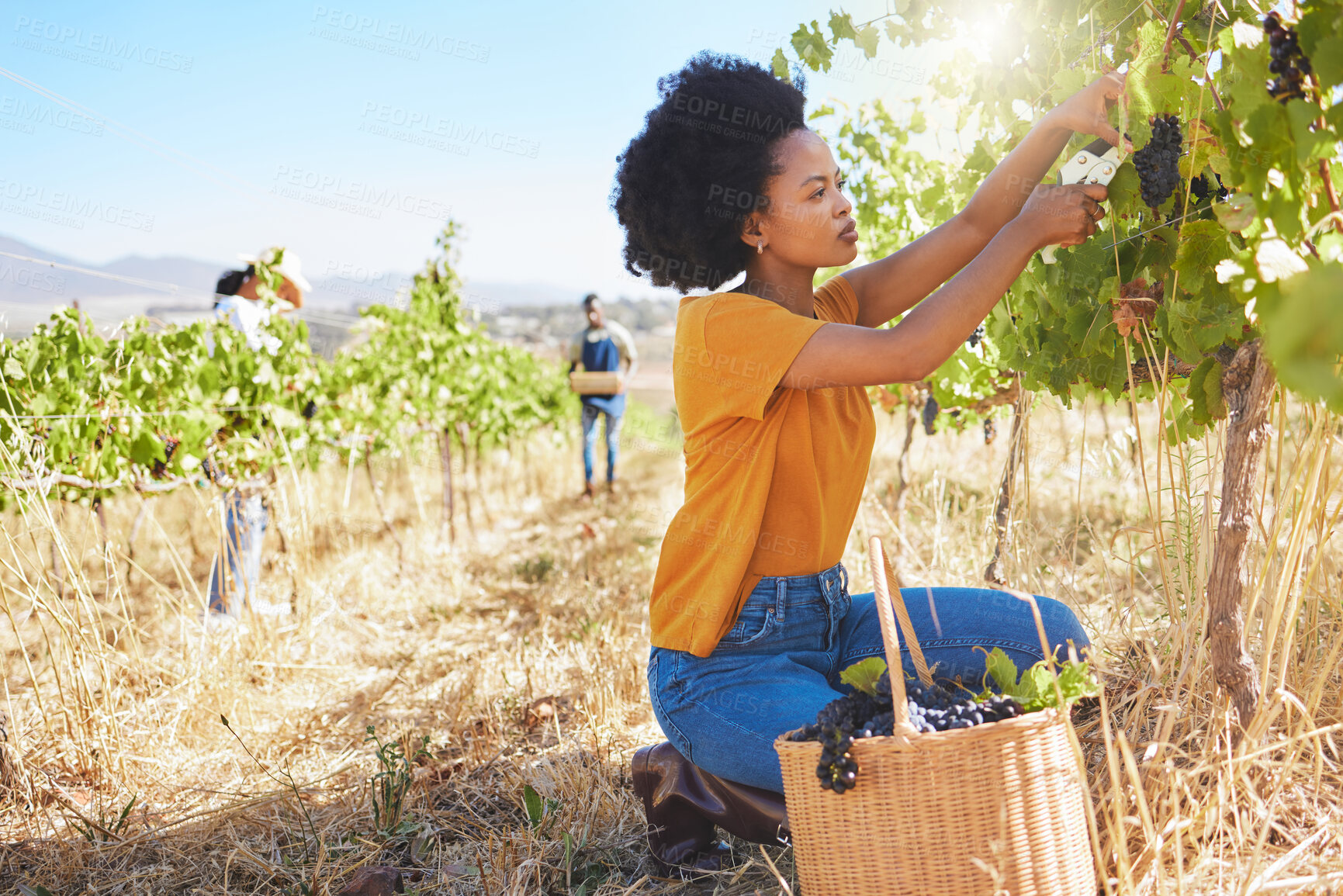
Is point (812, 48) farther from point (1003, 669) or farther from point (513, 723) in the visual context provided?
point (513, 723)

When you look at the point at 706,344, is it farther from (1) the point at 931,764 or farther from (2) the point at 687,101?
(1) the point at 931,764

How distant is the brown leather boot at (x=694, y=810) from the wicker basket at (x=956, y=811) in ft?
1.30

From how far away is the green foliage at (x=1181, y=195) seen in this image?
2.88 ft

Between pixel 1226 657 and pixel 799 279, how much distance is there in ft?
3.11

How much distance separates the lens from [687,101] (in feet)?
5.63

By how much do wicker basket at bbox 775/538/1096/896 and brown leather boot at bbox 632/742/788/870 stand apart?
1.30 ft

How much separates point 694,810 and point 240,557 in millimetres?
2391

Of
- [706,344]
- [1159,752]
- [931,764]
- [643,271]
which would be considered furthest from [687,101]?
[1159,752]

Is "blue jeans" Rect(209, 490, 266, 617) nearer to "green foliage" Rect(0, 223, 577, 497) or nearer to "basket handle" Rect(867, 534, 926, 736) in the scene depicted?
"green foliage" Rect(0, 223, 577, 497)

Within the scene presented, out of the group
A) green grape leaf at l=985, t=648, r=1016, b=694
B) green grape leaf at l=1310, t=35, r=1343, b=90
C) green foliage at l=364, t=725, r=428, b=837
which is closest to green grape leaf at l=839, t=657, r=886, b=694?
green grape leaf at l=985, t=648, r=1016, b=694

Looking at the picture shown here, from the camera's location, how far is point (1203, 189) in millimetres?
1346

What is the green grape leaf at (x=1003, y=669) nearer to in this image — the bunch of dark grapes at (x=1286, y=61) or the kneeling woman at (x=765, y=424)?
the kneeling woman at (x=765, y=424)

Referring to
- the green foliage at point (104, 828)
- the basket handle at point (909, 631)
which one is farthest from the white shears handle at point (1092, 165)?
the green foliage at point (104, 828)

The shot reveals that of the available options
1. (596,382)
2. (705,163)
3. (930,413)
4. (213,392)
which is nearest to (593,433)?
(596,382)
